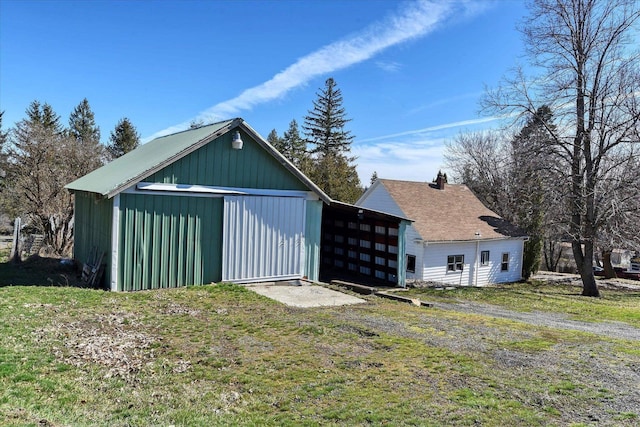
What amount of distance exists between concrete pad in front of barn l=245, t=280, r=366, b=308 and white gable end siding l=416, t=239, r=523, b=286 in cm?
876

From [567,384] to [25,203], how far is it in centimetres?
2406

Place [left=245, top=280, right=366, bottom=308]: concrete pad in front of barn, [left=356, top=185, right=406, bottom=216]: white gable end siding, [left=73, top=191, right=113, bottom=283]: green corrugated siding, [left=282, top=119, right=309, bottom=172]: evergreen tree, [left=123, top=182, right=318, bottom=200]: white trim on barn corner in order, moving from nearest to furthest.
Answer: [left=123, top=182, right=318, bottom=200]: white trim on barn corner, [left=245, top=280, right=366, bottom=308]: concrete pad in front of barn, [left=73, top=191, right=113, bottom=283]: green corrugated siding, [left=356, top=185, right=406, bottom=216]: white gable end siding, [left=282, top=119, right=309, bottom=172]: evergreen tree

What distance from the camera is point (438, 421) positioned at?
4.61 m

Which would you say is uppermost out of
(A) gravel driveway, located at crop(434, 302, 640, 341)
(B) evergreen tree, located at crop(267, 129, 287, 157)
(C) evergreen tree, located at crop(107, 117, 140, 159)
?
(B) evergreen tree, located at crop(267, 129, 287, 157)

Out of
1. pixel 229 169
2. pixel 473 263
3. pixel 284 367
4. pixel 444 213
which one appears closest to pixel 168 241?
pixel 229 169

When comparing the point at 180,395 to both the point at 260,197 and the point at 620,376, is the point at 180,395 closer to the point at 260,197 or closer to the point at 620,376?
the point at 620,376

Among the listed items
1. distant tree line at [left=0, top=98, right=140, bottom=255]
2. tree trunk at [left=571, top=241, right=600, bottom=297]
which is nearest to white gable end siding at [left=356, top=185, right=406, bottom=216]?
tree trunk at [left=571, top=241, right=600, bottom=297]

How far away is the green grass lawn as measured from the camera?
4.74 m

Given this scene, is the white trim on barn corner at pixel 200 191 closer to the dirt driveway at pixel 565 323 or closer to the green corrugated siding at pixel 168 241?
the green corrugated siding at pixel 168 241

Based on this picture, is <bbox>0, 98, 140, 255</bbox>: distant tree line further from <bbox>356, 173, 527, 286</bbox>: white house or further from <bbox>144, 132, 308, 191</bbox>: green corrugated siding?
<bbox>356, 173, 527, 286</bbox>: white house

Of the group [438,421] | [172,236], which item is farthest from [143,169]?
[438,421]

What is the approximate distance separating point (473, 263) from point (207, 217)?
1545cm

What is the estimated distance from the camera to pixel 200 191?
1177 cm

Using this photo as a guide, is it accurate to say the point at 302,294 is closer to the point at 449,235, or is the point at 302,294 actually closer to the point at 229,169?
the point at 229,169
